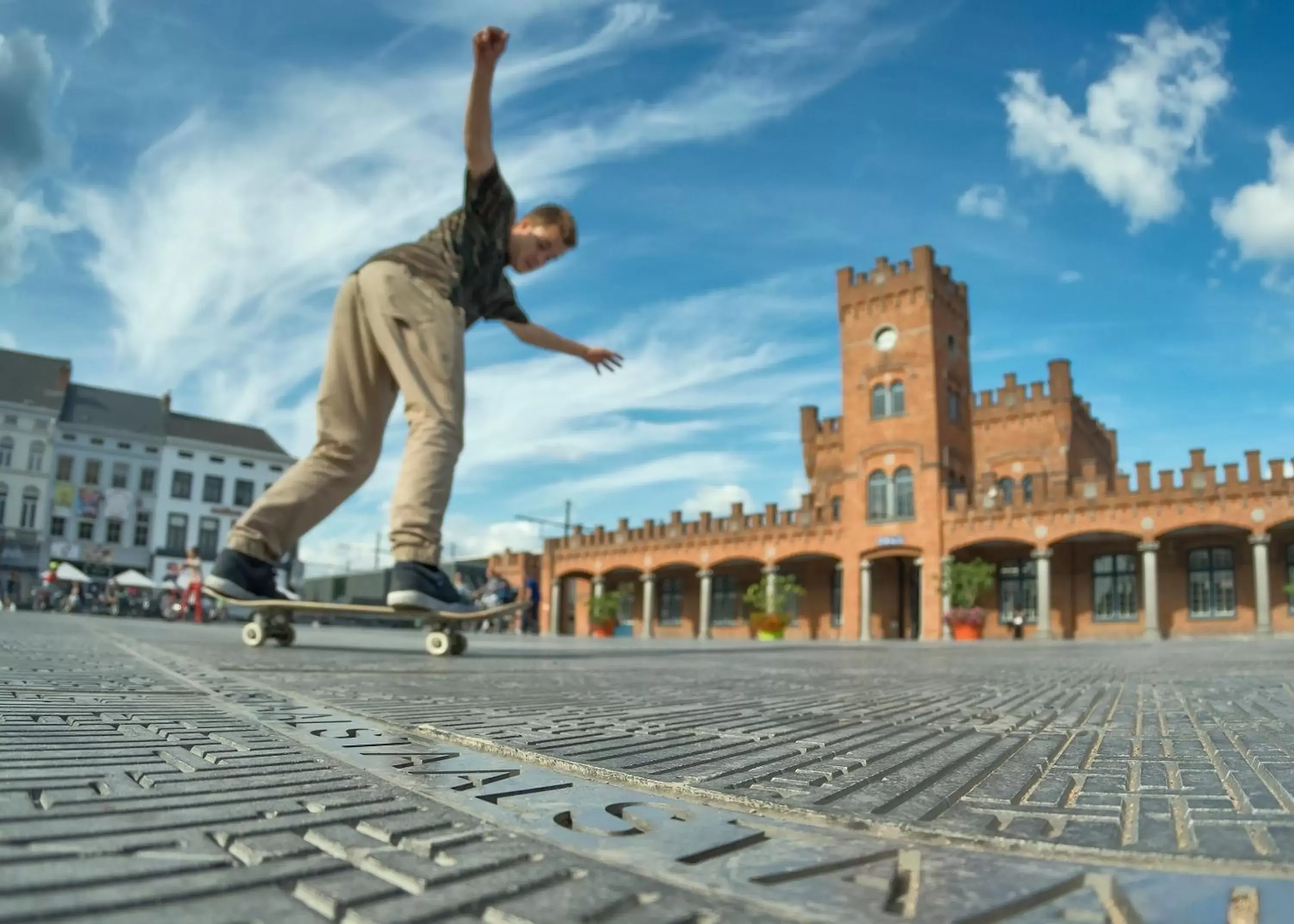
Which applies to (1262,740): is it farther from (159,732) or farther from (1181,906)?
(159,732)

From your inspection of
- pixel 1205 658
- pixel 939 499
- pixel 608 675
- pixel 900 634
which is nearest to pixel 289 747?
pixel 608 675

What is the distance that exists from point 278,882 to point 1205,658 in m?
7.46

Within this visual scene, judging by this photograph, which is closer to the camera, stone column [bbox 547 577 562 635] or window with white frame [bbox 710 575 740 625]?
window with white frame [bbox 710 575 740 625]

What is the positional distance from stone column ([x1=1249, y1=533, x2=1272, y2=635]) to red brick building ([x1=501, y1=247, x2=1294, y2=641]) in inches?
1.6

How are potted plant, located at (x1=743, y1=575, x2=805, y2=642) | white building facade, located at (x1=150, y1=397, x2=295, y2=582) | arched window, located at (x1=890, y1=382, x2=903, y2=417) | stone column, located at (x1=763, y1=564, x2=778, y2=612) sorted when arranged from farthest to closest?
white building facade, located at (x1=150, y1=397, x2=295, y2=582), arched window, located at (x1=890, y1=382, x2=903, y2=417), stone column, located at (x1=763, y1=564, x2=778, y2=612), potted plant, located at (x1=743, y1=575, x2=805, y2=642)

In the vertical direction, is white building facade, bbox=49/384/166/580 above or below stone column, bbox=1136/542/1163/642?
above

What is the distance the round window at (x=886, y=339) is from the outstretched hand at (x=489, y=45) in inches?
1147

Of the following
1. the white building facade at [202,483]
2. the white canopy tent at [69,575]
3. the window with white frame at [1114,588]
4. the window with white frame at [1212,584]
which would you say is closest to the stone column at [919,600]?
the window with white frame at [1114,588]

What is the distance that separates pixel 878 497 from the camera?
97.8 ft

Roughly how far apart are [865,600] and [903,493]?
372cm

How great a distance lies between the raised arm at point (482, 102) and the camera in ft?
10.2

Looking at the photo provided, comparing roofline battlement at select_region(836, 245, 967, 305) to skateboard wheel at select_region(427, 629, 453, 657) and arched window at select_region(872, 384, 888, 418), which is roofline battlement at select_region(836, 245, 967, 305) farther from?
skateboard wheel at select_region(427, 629, 453, 657)

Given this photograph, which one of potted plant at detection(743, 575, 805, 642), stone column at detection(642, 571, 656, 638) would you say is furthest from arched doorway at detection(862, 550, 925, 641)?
stone column at detection(642, 571, 656, 638)

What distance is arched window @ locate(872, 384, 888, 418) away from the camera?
30516 millimetres
